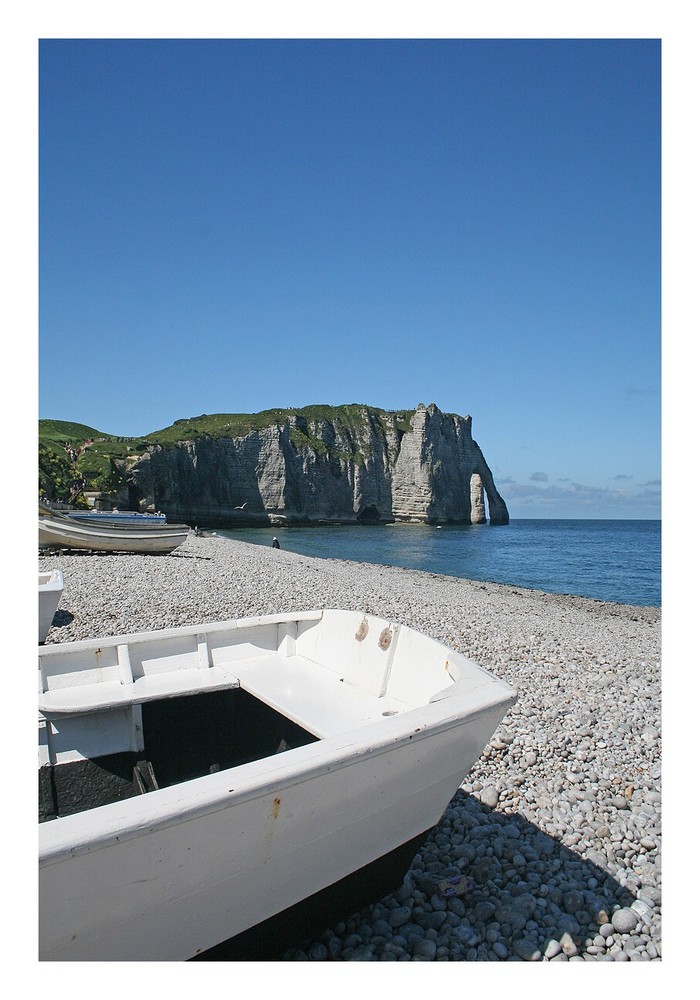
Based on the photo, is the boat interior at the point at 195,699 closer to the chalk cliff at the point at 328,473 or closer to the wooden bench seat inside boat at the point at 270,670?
the wooden bench seat inside boat at the point at 270,670

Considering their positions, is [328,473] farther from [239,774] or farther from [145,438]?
[239,774]

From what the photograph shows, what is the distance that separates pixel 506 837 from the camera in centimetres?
421

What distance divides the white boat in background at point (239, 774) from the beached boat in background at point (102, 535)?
1936 cm

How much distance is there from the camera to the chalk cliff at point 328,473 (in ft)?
242

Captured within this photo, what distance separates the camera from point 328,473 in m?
93.8

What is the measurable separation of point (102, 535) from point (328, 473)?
7163 cm

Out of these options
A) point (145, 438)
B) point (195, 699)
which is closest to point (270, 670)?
point (195, 699)

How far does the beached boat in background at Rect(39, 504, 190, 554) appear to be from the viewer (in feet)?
72.6

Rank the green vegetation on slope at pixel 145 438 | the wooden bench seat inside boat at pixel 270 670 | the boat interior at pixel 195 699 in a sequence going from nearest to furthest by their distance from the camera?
1. the boat interior at pixel 195 699
2. the wooden bench seat inside boat at pixel 270 670
3. the green vegetation on slope at pixel 145 438

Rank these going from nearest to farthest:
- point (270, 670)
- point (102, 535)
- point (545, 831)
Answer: point (545, 831) < point (270, 670) < point (102, 535)

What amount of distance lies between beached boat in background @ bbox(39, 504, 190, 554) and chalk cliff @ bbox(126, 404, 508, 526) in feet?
147

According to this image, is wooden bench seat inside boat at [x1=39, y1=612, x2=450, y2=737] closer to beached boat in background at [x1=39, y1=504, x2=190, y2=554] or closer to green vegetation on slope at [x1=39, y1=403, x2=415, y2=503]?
beached boat in background at [x1=39, y1=504, x2=190, y2=554]

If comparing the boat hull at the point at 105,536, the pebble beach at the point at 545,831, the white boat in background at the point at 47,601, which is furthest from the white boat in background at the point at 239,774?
the boat hull at the point at 105,536
